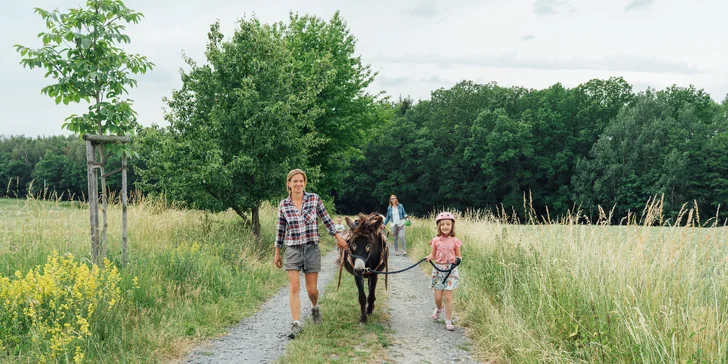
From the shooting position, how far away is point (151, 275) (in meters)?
6.73

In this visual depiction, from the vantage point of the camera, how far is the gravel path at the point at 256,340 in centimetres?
501

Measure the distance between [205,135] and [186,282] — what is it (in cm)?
543

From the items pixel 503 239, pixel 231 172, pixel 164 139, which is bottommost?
pixel 503 239

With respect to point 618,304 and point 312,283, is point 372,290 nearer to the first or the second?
point 312,283

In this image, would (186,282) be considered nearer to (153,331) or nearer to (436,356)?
(153,331)

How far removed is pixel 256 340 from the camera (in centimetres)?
571

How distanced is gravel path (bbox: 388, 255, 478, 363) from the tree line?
114 inches

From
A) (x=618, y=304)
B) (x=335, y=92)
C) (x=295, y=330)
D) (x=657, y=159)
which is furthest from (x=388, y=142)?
(x=618, y=304)

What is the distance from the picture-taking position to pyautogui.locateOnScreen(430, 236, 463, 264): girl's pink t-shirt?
651cm

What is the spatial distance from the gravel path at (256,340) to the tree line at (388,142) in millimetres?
3323

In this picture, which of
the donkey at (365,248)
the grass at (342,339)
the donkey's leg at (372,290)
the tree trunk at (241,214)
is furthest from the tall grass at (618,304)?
the tree trunk at (241,214)

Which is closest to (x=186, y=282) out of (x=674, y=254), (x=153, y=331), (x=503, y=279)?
(x=153, y=331)

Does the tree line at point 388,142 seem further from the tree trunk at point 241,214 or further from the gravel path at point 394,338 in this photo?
the gravel path at point 394,338

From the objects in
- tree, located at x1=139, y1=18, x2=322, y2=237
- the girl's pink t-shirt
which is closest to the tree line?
tree, located at x1=139, y1=18, x2=322, y2=237
